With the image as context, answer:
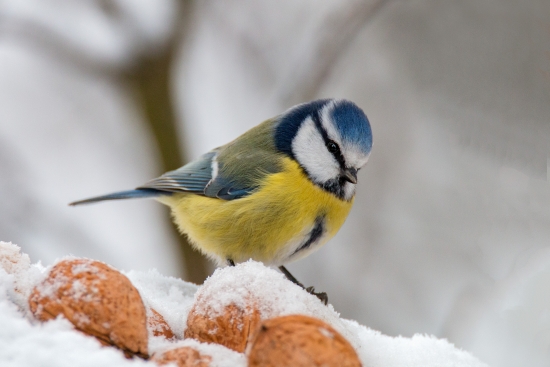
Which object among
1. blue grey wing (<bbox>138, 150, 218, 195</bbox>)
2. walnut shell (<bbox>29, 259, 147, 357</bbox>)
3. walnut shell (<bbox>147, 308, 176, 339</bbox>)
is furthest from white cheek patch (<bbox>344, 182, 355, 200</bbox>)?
walnut shell (<bbox>29, 259, 147, 357</bbox>)

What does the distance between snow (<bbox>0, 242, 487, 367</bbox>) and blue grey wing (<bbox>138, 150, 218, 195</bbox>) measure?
0.47m

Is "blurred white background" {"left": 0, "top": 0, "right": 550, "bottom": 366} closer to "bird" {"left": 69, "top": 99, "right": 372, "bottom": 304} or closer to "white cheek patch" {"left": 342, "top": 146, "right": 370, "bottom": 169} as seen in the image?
"bird" {"left": 69, "top": 99, "right": 372, "bottom": 304}

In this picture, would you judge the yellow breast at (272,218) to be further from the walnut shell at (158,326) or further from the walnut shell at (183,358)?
the walnut shell at (183,358)

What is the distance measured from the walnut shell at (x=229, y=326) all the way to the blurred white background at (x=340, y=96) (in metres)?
1.01

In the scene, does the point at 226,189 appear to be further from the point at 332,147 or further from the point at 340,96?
the point at 340,96

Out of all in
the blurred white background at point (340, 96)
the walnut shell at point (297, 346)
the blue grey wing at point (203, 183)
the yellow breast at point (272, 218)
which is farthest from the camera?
the blurred white background at point (340, 96)

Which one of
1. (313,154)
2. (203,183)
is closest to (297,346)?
(313,154)

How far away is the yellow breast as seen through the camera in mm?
1195

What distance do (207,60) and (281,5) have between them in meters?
0.43

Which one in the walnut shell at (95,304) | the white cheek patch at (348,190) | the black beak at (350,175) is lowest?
the walnut shell at (95,304)

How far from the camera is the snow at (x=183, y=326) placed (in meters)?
0.50

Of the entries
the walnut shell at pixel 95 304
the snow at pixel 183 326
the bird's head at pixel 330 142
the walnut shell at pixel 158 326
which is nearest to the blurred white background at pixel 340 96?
the bird's head at pixel 330 142

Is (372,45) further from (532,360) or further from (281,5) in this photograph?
(532,360)

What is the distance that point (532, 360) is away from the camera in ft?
4.34
